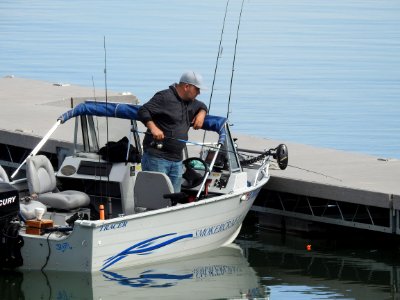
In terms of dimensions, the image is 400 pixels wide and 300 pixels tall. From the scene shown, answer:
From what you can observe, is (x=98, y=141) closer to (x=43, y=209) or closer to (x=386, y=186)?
(x=43, y=209)

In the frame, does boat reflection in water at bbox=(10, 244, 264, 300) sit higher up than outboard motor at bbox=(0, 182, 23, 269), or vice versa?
outboard motor at bbox=(0, 182, 23, 269)

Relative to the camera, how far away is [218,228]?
52.8ft

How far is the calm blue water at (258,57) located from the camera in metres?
29.0

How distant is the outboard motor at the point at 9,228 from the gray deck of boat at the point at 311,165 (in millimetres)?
4045

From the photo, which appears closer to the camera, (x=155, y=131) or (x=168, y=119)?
(x=155, y=131)

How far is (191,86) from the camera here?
15656 millimetres

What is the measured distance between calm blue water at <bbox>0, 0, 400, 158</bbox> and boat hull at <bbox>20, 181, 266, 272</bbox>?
963cm

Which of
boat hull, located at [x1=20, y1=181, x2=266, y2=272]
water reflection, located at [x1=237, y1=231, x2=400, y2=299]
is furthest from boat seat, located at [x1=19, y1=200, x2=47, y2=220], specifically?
water reflection, located at [x1=237, y1=231, x2=400, y2=299]

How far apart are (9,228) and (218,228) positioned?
8.80ft

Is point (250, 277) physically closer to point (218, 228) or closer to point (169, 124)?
point (218, 228)

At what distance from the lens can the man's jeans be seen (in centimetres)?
1566

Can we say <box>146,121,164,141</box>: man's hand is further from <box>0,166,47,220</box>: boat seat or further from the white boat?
<box>0,166,47,220</box>: boat seat

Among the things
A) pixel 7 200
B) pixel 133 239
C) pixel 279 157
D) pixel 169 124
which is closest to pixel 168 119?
pixel 169 124

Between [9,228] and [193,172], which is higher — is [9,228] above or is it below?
below
